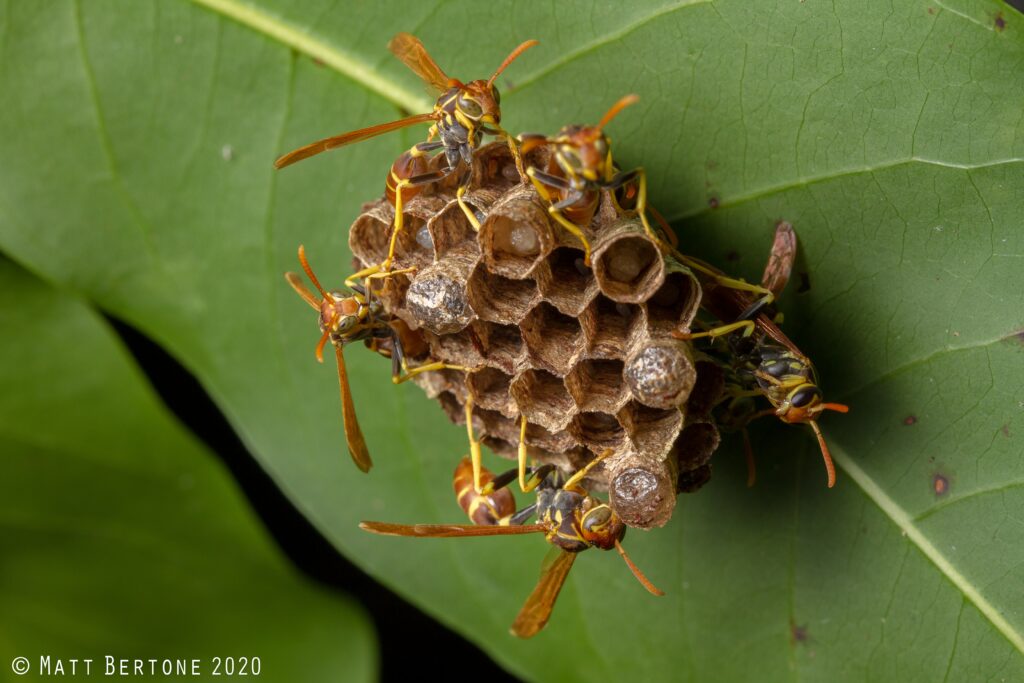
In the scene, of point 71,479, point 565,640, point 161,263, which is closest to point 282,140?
point 161,263

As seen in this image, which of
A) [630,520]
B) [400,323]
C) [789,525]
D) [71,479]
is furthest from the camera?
[71,479]

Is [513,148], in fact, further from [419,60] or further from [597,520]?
[597,520]

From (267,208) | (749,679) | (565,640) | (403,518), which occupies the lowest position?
(749,679)

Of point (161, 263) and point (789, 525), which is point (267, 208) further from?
point (789, 525)

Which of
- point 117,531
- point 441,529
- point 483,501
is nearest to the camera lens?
point 441,529

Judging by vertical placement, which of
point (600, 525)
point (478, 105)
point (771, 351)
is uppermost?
point (478, 105)

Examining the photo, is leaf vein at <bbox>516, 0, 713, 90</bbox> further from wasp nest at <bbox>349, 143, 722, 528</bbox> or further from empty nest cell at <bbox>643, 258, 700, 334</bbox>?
empty nest cell at <bbox>643, 258, 700, 334</bbox>

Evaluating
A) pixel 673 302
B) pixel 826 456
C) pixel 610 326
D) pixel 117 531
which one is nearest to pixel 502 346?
pixel 610 326

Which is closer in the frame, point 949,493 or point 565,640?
point 949,493

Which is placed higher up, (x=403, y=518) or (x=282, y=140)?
(x=282, y=140)
